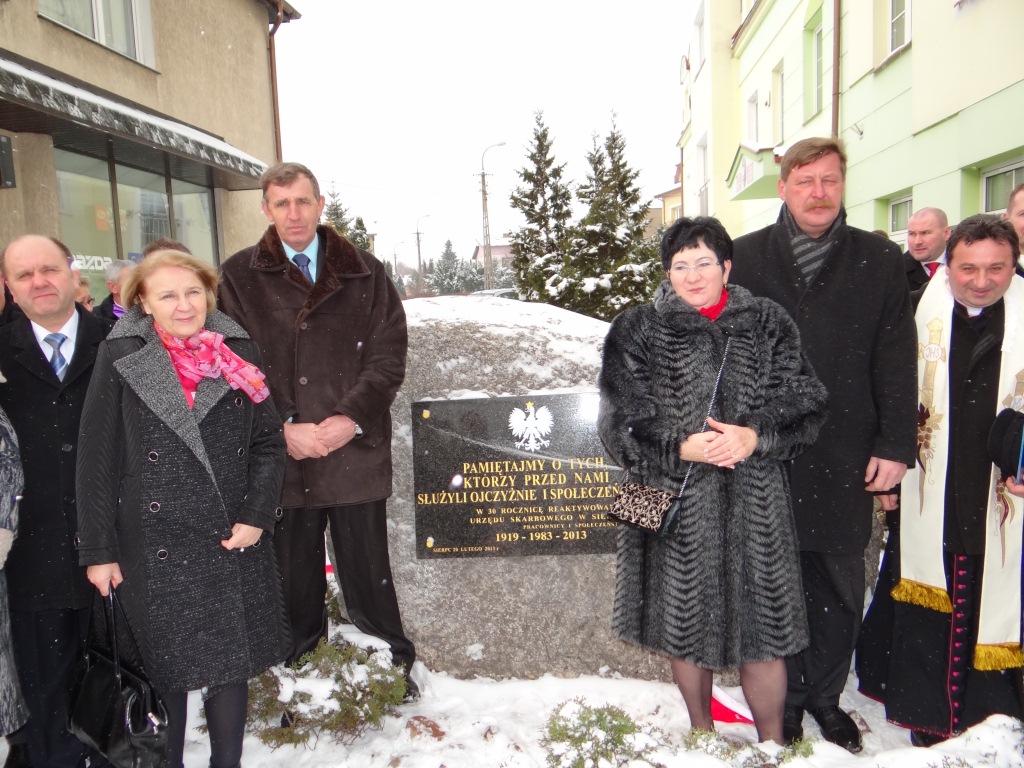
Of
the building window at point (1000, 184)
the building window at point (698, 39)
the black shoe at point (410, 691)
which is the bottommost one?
the black shoe at point (410, 691)

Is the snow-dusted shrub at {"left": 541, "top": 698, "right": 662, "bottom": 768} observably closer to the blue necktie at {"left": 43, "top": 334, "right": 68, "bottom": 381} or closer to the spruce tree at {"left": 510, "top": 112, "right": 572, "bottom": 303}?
the blue necktie at {"left": 43, "top": 334, "right": 68, "bottom": 381}

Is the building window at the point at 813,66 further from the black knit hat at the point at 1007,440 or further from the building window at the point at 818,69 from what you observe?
the black knit hat at the point at 1007,440

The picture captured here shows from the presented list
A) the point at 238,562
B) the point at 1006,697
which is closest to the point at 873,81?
the point at 1006,697

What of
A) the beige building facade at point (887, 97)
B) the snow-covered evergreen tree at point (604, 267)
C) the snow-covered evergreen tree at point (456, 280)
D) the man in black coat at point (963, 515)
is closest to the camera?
the man in black coat at point (963, 515)

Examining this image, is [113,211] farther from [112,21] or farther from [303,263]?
[303,263]

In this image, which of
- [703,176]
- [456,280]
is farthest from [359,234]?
[456,280]

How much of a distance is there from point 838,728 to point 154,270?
9.05ft

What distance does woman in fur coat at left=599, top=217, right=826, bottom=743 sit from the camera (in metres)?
2.18

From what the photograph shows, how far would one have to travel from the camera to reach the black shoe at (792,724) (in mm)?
2492

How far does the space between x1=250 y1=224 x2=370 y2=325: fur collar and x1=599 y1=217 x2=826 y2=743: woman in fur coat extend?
113 cm

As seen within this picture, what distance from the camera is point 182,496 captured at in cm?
210

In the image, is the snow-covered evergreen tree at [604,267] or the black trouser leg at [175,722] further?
the snow-covered evergreen tree at [604,267]

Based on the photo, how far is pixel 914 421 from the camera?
2.40 metres

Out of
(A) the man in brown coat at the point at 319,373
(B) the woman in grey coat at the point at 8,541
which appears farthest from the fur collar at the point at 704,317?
(B) the woman in grey coat at the point at 8,541
